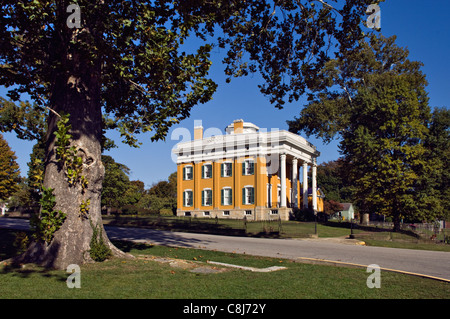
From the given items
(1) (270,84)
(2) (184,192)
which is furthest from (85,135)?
(2) (184,192)

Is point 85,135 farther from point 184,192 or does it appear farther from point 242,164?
point 184,192

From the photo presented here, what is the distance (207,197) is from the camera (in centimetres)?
5244

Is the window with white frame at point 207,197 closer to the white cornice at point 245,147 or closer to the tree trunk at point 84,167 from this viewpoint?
the white cornice at point 245,147

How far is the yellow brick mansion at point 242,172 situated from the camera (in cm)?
4741

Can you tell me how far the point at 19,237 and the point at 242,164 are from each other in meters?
38.2

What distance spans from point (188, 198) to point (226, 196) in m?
6.62

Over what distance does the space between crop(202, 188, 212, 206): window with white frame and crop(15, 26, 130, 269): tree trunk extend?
4144cm

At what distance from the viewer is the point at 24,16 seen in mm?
9086

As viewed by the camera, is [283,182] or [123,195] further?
[123,195]

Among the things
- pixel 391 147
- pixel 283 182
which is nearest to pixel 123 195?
pixel 283 182
